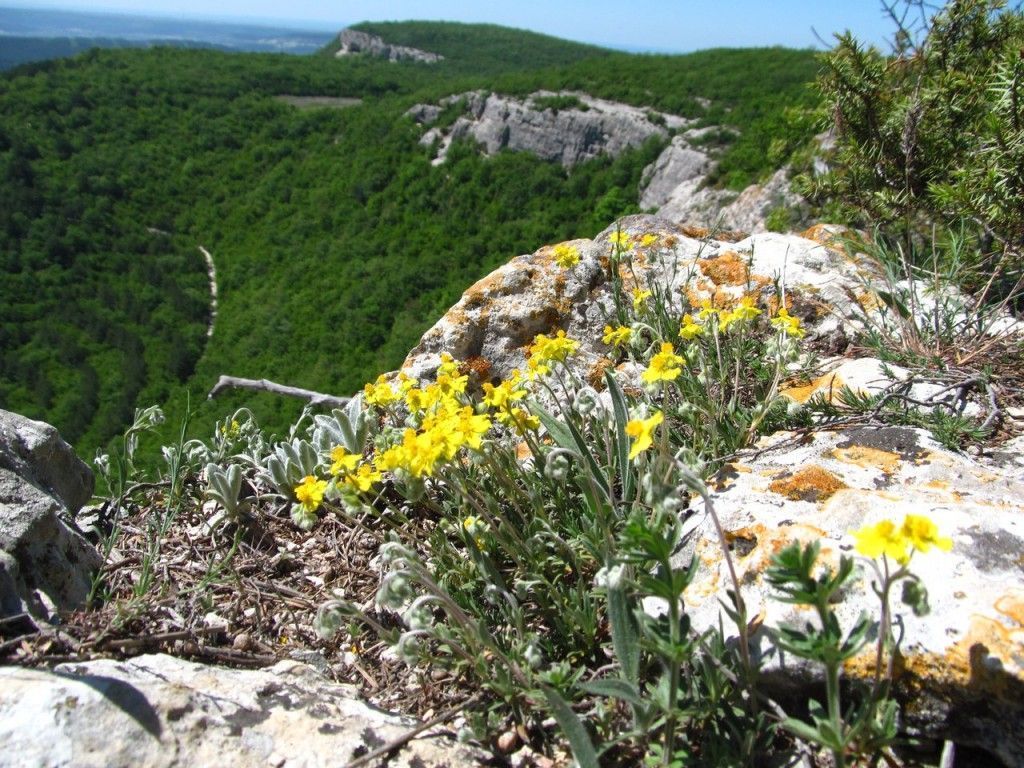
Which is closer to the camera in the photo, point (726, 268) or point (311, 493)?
point (311, 493)

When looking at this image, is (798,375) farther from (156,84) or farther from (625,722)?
(156,84)

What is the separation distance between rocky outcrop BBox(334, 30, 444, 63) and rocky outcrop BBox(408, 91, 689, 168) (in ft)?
230

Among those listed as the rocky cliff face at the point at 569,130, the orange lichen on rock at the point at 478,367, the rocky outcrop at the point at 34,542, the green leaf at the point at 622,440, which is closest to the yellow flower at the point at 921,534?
the green leaf at the point at 622,440

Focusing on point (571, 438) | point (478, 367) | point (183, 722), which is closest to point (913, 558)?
point (571, 438)

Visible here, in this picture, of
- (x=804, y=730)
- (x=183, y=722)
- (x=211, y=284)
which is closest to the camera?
(x=804, y=730)

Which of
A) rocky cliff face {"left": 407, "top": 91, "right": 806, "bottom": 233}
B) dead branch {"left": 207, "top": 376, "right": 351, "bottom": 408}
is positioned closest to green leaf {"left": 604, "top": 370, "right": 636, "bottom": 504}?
dead branch {"left": 207, "top": 376, "right": 351, "bottom": 408}

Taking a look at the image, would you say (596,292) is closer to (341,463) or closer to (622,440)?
(622,440)

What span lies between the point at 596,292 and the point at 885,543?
2888 millimetres

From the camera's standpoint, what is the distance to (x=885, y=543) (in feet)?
4.03

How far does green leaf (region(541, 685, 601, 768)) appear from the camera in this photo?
1.48 metres

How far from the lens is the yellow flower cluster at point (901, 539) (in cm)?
122

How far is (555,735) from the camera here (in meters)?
1.75

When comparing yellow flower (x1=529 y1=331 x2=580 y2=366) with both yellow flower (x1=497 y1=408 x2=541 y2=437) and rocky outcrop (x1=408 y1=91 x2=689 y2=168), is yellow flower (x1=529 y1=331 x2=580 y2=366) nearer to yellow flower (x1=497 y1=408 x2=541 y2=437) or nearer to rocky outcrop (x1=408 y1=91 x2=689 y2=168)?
yellow flower (x1=497 y1=408 x2=541 y2=437)

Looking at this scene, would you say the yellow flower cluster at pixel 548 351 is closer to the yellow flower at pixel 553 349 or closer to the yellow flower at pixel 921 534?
the yellow flower at pixel 553 349
